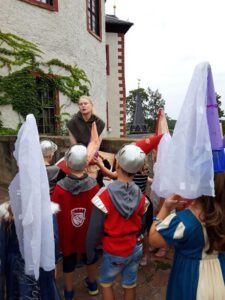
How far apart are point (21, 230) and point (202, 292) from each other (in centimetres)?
115

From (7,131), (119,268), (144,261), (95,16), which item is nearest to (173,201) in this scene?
(119,268)

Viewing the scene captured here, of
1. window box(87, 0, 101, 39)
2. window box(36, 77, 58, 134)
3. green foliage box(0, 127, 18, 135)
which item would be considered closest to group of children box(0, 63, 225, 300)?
green foliage box(0, 127, 18, 135)

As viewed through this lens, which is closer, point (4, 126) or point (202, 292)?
point (202, 292)

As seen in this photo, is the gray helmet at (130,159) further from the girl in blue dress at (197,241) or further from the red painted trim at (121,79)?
the red painted trim at (121,79)

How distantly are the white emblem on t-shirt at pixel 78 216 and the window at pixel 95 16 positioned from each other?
41.9 feet

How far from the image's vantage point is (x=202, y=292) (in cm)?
176

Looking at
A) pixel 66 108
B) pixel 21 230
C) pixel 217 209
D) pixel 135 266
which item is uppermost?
pixel 66 108

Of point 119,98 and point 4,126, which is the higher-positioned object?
point 119,98

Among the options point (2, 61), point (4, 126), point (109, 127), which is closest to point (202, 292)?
point (4, 126)

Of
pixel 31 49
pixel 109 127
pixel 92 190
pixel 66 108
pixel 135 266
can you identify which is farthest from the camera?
pixel 109 127

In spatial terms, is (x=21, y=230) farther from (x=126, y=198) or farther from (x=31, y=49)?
(x=31, y=49)

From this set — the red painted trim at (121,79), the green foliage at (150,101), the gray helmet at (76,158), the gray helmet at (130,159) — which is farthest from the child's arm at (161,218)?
the green foliage at (150,101)

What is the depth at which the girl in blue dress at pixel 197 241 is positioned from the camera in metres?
1.68

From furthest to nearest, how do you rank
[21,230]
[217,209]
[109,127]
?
[109,127] < [21,230] < [217,209]
